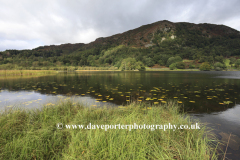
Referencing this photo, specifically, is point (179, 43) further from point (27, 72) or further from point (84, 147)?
point (84, 147)

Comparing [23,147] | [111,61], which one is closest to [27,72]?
[23,147]

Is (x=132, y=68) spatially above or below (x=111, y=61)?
below

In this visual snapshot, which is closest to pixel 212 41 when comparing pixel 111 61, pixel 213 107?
pixel 111 61

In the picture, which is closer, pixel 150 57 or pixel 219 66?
pixel 219 66

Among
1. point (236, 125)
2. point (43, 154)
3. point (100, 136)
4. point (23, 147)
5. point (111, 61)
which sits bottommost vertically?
point (236, 125)

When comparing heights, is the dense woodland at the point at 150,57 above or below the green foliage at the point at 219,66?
above

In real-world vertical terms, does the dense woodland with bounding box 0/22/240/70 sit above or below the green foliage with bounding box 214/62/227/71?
above

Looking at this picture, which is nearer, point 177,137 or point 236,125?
point 177,137

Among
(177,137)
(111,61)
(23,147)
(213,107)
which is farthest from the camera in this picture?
(111,61)

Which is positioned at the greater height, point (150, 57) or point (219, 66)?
point (150, 57)

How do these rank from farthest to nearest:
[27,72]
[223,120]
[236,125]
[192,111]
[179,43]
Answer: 1. [179,43]
2. [27,72]
3. [192,111]
4. [223,120]
5. [236,125]

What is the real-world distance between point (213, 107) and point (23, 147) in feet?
25.9

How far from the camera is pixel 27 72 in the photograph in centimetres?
3597

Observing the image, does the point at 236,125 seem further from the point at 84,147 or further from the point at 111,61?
the point at 111,61
